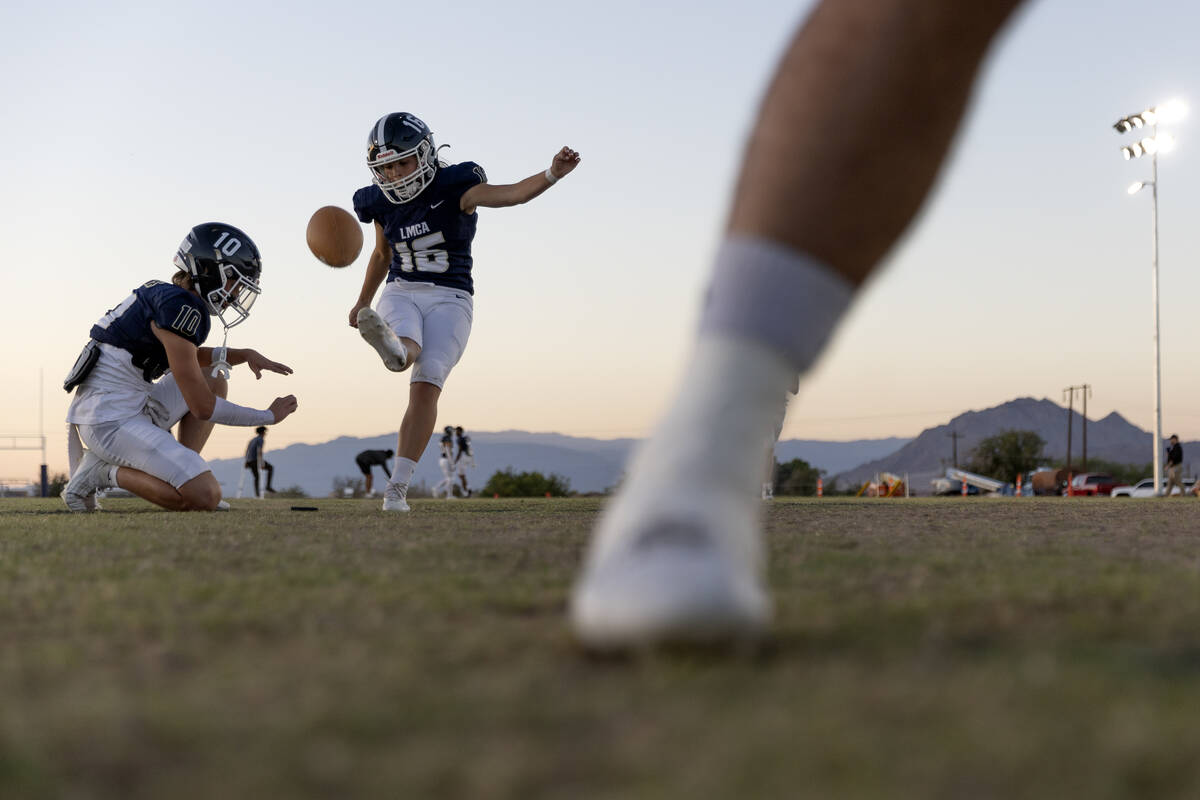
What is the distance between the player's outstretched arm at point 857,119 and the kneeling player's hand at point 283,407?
184 inches

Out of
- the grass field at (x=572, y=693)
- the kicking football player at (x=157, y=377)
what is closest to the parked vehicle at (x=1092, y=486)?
the kicking football player at (x=157, y=377)

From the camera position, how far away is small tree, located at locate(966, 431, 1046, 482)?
81.0m

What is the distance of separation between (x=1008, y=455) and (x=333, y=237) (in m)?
81.9

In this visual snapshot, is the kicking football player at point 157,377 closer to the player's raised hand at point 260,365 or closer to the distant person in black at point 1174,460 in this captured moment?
the player's raised hand at point 260,365

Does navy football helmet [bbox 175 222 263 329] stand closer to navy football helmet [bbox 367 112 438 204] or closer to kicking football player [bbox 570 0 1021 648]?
navy football helmet [bbox 367 112 438 204]

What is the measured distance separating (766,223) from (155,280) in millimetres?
4851

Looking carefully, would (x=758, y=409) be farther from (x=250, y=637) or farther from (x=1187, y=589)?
(x=1187, y=589)

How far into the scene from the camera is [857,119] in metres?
1.18

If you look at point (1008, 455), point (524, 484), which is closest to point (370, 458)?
point (524, 484)

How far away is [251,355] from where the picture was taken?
5934 mm

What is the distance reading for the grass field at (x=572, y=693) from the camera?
63 cm

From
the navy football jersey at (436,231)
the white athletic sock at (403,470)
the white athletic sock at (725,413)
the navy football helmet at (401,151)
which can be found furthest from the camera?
the navy football jersey at (436,231)

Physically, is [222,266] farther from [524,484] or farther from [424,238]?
[524,484]

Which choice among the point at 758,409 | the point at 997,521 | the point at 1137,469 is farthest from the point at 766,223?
the point at 1137,469
